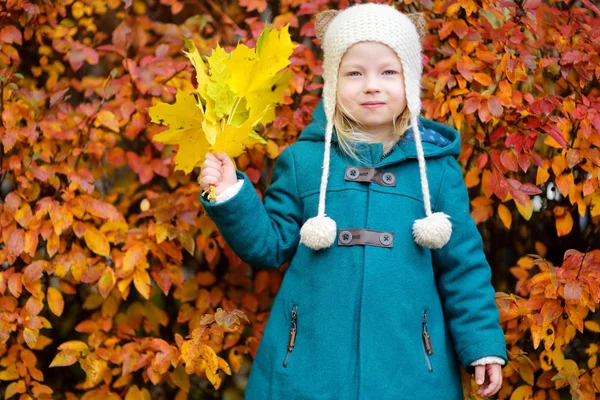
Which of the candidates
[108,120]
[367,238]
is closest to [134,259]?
[108,120]

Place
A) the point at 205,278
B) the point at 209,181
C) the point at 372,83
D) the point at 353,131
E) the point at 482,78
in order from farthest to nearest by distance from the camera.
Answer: the point at 205,278 → the point at 482,78 → the point at 353,131 → the point at 372,83 → the point at 209,181

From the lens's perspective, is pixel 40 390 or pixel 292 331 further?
pixel 40 390

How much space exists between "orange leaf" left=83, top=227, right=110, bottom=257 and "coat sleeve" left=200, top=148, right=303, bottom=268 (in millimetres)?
593

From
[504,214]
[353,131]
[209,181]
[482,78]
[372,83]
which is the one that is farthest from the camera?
[504,214]

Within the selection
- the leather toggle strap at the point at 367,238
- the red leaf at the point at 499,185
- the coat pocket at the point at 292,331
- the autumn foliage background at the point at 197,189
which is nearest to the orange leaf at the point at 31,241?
the autumn foliage background at the point at 197,189

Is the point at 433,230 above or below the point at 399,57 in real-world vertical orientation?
below

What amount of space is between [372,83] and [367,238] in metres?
0.49

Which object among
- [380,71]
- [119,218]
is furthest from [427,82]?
[119,218]

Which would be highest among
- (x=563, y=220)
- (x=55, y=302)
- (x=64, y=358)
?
(x=563, y=220)

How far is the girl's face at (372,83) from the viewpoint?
8.04 feet

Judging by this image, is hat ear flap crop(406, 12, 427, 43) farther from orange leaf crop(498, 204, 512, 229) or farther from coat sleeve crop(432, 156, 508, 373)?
orange leaf crop(498, 204, 512, 229)

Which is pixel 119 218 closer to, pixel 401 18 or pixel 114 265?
pixel 114 265

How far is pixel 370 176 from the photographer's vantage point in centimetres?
247

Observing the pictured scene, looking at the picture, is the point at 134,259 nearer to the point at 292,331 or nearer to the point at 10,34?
the point at 292,331
